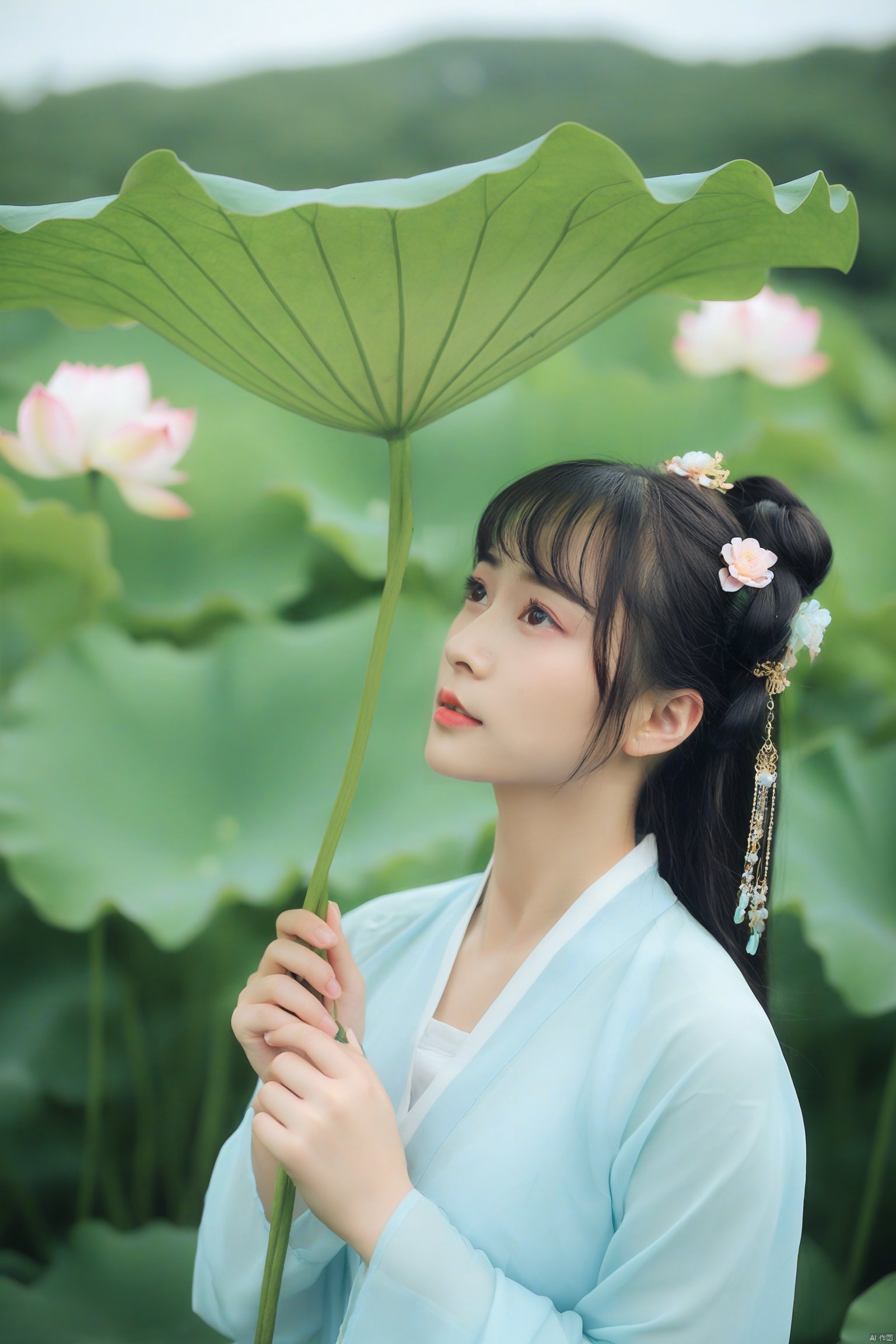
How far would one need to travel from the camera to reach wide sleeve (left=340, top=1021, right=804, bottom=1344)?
556mm

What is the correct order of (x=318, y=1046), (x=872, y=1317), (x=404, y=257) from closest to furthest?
(x=404, y=257), (x=318, y=1046), (x=872, y=1317)

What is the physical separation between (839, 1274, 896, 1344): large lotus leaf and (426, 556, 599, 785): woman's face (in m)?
0.79

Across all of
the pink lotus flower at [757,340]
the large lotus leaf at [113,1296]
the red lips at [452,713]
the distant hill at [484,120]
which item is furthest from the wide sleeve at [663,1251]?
the distant hill at [484,120]

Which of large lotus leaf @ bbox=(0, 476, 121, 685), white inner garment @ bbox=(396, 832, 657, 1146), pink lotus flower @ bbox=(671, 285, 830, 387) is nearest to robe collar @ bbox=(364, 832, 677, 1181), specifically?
white inner garment @ bbox=(396, 832, 657, 1146)

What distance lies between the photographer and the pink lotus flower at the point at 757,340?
137 centimetres

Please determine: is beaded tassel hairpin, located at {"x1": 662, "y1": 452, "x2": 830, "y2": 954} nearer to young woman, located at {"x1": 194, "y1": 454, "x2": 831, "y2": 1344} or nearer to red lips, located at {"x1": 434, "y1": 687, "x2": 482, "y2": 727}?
young woman, located at {"x1": 194, "y1": 454, "x2": 831, "y2": 1344}

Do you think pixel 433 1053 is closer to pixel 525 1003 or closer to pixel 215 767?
pixel 525 1003

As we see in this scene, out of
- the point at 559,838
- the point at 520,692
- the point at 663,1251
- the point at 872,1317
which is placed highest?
the point at 520,692

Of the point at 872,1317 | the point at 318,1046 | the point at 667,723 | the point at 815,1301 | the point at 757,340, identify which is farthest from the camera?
the point at 757,340

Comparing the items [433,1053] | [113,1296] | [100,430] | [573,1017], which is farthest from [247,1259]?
[100,430]

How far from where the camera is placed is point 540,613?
653mm

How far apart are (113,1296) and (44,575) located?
845 millimetres

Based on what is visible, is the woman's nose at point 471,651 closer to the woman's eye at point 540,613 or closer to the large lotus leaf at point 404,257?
the woman's eye at point 540,613

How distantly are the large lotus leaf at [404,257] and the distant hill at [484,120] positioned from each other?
1.15 meters
